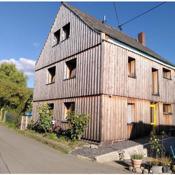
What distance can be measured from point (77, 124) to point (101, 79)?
3043mm

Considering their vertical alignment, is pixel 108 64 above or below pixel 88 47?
below

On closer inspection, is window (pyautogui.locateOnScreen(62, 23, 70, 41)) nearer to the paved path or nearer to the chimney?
the chimney

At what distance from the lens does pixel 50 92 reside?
19188 millimetres

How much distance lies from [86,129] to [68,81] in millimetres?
4503

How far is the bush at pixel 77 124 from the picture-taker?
1289 cm

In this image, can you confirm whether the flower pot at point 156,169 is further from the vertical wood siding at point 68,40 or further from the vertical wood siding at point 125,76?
the vertical wood siding at point 68,40

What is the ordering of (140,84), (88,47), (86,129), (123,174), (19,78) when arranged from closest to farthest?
(123,174) → (86,129) → (88,47) → (140,84) → (19,78)

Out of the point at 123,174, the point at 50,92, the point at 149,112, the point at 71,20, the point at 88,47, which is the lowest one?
the point at 123,174

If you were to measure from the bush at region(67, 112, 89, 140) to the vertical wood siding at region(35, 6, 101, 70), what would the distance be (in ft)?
16.1

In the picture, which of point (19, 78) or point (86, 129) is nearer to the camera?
point (86, 129)

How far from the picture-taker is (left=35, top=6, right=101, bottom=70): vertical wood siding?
15250mm

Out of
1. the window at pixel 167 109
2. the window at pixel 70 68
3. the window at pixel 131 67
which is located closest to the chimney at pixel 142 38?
the window at pixel 167 109

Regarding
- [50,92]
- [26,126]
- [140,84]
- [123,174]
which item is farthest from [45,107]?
[123,174]

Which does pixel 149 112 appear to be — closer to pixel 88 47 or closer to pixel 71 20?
pixel 88 47
